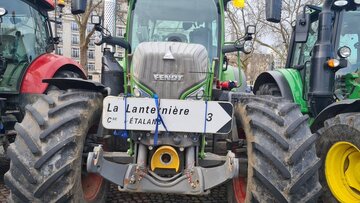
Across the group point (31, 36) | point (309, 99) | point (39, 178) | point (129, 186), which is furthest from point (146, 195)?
point (31, 36)

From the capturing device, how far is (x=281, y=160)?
305cm

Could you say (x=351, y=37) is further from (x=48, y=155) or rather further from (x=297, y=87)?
(x=48, y=155)

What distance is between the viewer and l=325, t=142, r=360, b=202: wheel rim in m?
3.86

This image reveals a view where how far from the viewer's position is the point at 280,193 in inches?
117

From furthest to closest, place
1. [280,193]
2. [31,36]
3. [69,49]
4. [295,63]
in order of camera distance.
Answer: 1. [69,49]
2. [295,63]
3. [31,36]
4. [280,193]

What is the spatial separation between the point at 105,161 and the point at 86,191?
634 millimetres

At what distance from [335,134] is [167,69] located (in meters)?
1.82

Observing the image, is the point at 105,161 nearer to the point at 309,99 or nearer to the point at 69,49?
the point at 309,99

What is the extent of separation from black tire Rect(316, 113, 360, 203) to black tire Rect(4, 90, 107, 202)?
2.41m

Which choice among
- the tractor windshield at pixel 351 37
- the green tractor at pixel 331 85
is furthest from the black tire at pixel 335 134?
the tractor windshield at pixel 351 37

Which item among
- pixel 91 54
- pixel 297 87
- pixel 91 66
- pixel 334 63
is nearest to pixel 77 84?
pixel 334 63

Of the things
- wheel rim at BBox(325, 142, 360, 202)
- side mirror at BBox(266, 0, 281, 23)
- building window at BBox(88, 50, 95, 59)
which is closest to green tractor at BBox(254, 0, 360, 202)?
wheel rim at BBox(325, 142, 360, 202)

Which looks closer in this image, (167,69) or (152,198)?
(167,69)

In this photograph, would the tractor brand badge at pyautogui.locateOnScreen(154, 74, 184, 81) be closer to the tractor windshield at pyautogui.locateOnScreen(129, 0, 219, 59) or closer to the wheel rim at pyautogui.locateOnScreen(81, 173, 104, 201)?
the tractor windshield at pyautogui.locateOnScreen(129, 0, 219, 59)
